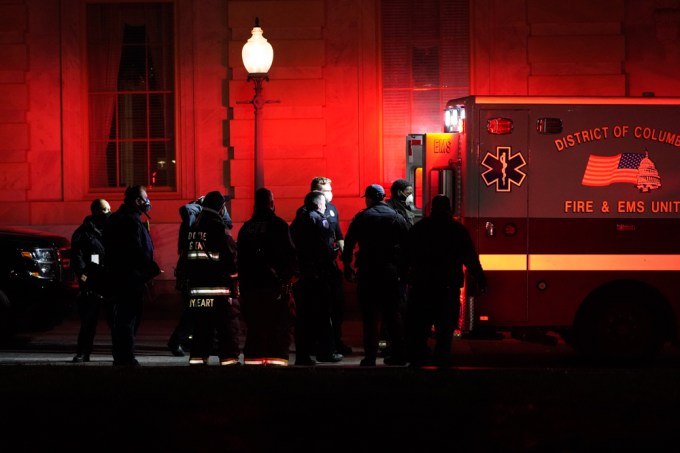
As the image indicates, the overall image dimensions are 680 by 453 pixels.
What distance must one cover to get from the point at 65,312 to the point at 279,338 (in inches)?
148

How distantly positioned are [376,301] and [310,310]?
83 centimetres

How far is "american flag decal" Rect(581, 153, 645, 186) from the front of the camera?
10.7 m

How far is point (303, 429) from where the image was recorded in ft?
21.2

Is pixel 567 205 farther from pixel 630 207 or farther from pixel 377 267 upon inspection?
pixel 377 267

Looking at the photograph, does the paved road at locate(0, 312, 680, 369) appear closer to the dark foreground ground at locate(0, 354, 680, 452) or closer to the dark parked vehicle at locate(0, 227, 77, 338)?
the dark parked vehicle at locate(0, 227, 77, 338)

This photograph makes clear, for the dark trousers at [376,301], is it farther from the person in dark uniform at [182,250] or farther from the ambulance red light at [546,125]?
the ambulance red light at [546,125]

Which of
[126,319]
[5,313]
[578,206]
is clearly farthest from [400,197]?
[5,313]

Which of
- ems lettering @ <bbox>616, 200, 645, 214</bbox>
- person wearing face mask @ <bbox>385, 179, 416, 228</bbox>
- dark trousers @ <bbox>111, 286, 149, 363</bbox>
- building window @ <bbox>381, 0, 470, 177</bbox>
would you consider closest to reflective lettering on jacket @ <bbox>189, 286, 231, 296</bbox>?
dark trousers @ <bbox>111, 286, 149, 363</bbox>

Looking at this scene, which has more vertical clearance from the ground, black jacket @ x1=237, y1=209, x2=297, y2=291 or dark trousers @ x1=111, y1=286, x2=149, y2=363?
black jacket @ x1=237, y1=209, x2=297, y2=291

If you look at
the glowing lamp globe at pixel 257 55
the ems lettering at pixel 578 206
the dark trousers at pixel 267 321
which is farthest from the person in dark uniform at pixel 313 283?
the glowing lamp globe at pixel 257 55

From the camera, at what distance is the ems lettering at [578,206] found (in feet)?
34.9

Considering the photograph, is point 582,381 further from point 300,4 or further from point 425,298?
point 300,4

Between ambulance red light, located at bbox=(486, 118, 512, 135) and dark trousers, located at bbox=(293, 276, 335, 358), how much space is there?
2.19m

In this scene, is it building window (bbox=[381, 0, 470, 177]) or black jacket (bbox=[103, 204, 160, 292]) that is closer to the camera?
black jacket (bbox=[103, 204, 160, 292])
